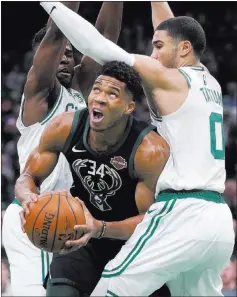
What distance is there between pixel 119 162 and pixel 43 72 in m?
1.03

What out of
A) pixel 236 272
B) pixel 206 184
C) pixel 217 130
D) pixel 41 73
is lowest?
pixel 236 272

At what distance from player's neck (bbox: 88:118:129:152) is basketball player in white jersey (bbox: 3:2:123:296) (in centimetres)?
81

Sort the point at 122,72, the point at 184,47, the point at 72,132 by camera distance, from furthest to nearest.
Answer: the point at 184,47
the point at 72,132
the point at 122,72

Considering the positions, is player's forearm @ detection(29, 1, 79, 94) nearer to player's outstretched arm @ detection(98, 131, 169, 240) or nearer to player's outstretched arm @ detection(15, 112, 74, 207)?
player's outstretched arm @ detection(15, 112, 74, 207)

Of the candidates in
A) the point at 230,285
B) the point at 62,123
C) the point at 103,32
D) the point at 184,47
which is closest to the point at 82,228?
the point at 62,123

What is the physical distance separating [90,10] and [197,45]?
8.16 m

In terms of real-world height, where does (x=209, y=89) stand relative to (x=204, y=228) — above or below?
above

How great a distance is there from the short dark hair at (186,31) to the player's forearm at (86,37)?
514mm

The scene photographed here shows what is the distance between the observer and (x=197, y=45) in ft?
A: 15.5

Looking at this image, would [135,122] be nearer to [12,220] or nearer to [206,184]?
[206,184]

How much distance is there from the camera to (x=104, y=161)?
14.7 feet

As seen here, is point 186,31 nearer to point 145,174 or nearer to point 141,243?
point 145,174

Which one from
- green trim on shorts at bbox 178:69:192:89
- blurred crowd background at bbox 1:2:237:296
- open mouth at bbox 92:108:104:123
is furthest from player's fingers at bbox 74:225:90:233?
blurred crowd background at bbox 1:2:237:296

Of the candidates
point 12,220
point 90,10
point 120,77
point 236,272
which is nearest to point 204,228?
point 120,77
